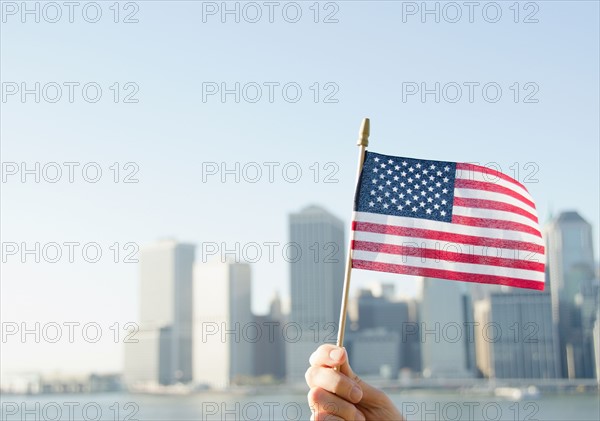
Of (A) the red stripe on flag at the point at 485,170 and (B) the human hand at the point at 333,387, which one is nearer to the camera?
(B) the human hand at the point at 333,387

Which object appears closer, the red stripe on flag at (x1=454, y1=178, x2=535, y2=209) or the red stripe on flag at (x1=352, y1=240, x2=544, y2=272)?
the red stripe on flag at (x1=352, y1=240, x2=544, y2=272)

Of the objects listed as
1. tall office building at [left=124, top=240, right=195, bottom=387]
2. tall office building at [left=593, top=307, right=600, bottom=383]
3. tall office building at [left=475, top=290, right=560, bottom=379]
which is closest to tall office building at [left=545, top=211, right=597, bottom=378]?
tall office building at [left=593, top=307, right=600, bottom=383]

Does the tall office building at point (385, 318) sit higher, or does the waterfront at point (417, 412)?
the tall office building at point (385, 318)

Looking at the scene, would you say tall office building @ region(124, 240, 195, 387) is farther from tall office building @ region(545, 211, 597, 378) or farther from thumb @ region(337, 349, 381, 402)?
thumb @ region(337, 349, 381, 402)

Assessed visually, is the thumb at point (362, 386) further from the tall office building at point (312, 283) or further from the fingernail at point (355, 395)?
the tall office building at point (312, 283)

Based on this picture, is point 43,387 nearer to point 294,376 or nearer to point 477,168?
point 294,376

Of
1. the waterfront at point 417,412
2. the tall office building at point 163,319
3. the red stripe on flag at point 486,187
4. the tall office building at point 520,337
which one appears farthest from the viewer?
the tall office building at point 163,319

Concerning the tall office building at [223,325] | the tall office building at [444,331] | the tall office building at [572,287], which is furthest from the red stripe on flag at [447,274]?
the tall office building at [223,325]
